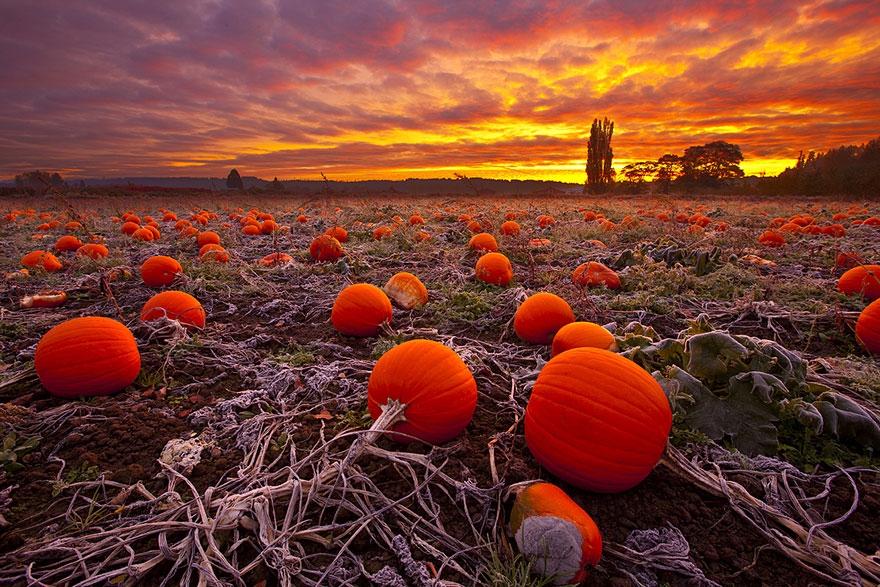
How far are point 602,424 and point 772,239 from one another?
7.71 metres

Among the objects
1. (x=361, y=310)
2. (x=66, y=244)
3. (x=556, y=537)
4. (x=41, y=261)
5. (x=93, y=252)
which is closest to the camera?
(x=556, y=537)

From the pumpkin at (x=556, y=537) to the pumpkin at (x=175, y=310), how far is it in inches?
142

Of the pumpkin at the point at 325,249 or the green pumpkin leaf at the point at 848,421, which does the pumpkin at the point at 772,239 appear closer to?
the green pumpkin leaf at the point at 848,421

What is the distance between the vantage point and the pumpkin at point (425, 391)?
213 centimetres

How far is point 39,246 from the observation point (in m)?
8.51

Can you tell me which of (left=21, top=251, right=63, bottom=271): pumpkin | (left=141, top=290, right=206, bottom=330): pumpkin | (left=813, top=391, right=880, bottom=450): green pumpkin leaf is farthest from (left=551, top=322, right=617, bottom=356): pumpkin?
(left=21, top=251, right=63, bottom=271): pumpkin

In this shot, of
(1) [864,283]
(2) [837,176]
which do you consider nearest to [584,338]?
(1) [864,283]

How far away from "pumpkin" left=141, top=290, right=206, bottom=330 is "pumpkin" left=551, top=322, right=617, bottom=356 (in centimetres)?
342

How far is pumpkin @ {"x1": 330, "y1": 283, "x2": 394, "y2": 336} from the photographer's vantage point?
385 cm

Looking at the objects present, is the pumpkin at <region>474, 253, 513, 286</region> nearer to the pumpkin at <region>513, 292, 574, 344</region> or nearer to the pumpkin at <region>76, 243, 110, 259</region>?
the pumpkin at <region>513, 292, 574, 344</region>

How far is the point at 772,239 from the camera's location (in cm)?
721

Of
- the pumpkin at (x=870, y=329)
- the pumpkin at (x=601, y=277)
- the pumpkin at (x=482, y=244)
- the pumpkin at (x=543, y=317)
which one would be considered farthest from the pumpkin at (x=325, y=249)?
the pumpkin at (x=870, y=329)

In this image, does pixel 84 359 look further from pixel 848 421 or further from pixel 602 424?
pixel 848 421

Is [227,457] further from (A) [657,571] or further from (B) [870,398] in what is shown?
(B) [870,398]
